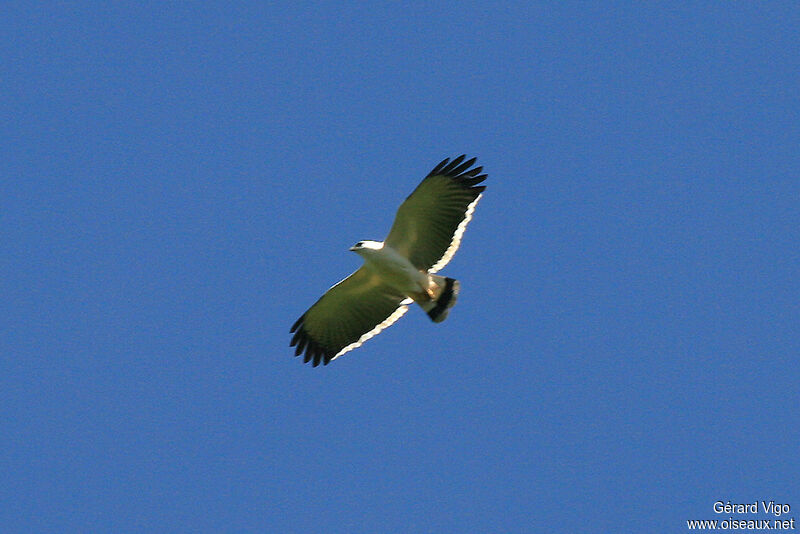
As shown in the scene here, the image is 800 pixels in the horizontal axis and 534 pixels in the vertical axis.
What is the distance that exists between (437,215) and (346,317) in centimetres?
238

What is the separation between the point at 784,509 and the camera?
1391 centimetres

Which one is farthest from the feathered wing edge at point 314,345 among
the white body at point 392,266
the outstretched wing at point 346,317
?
the white body at point 392,266

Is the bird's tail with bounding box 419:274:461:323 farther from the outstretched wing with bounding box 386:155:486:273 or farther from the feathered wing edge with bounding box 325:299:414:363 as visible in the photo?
the feathered wing edge with bounding box 325:299:414:363

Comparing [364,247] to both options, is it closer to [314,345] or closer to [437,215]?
[437,215]

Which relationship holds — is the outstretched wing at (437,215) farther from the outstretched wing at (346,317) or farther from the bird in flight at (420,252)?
the outstretched wing at (346,317)

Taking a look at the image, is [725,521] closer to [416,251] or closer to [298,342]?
[416,251]

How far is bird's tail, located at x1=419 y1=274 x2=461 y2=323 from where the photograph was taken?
14.3m

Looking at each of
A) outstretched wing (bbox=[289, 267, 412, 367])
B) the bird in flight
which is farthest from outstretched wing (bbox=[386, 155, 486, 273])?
outstretched wing (bbox=[289, 267, 412, 367])

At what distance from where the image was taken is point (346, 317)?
15523 millimetres

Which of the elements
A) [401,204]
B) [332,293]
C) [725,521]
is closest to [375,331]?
[332,293]

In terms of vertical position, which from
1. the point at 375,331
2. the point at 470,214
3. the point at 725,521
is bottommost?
the point at 725,521

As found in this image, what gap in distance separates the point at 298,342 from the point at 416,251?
267 cm

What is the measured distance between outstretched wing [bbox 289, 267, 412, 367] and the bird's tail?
93cm

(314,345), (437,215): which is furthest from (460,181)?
(314,345)
